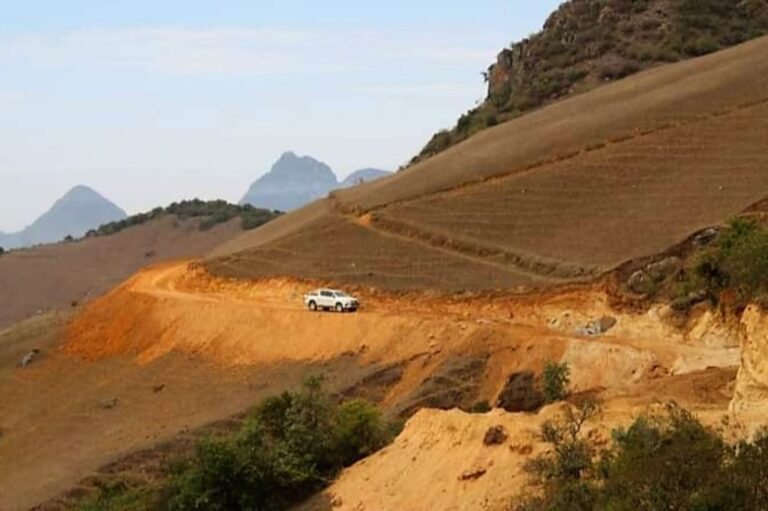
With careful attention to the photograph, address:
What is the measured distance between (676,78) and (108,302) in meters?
25.1

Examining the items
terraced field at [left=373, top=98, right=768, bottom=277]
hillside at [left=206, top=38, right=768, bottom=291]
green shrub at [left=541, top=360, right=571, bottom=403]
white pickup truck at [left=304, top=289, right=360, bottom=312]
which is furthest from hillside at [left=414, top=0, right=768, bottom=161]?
green shrub at [left=541, top=360, right=571, bottom=403]

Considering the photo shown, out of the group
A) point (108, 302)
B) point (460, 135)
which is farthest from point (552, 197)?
point (460, 135)

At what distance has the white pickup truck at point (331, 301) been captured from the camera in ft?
101

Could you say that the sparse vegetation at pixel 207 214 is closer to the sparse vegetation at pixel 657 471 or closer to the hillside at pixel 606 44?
the hillside at pixel 606 44

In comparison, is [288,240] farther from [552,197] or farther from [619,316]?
[619,316]

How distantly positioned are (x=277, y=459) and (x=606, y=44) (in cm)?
4797

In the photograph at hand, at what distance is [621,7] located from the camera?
6262cm

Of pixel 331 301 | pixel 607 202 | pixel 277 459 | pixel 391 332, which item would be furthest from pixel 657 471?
pixel 607 202

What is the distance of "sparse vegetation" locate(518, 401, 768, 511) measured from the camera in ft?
33.3

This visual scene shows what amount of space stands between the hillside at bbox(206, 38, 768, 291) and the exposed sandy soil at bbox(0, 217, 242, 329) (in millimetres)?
35001

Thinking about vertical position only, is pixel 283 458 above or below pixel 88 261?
below

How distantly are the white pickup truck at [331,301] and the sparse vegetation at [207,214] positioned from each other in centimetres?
5076

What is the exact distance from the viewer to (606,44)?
60.9m

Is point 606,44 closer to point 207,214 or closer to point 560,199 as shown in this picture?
point 560,199
